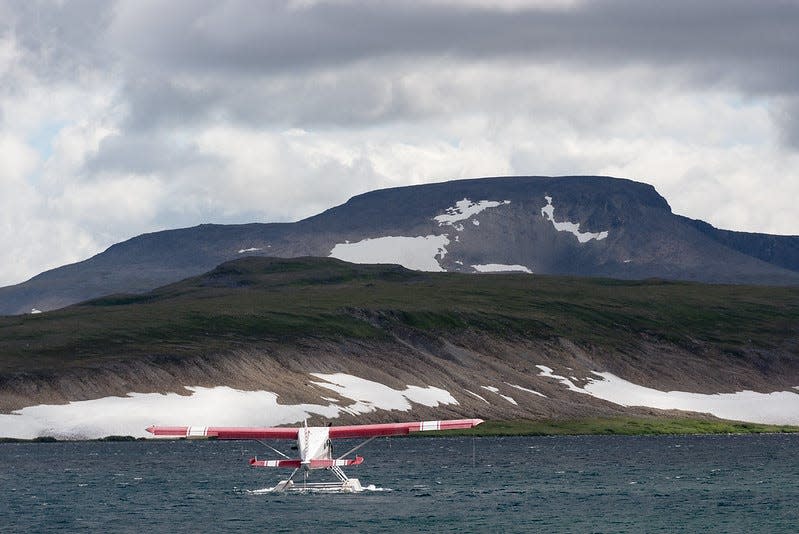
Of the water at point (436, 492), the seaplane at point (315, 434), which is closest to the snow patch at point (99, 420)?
the water at point (436, 492)

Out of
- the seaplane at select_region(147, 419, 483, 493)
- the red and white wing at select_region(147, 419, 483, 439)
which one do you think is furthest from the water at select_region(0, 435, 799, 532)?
the red and white wing at select_region(147, 419, 483, 439)

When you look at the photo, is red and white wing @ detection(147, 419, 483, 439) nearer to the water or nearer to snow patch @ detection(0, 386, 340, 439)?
the water

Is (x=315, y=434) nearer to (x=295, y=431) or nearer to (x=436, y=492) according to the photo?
(x=295, y=431)

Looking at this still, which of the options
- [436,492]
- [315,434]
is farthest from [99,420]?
[315,434]

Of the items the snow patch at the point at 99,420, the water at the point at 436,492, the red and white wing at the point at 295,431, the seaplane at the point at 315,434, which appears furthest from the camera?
the snow patch at the point at 99,420

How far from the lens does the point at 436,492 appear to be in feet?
340

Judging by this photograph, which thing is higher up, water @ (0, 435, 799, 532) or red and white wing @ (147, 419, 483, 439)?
red and white wing @ (147, 419, 483, 439)

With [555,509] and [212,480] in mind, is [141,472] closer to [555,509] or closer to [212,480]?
[212,480]

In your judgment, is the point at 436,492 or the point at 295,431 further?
the point at 436,492

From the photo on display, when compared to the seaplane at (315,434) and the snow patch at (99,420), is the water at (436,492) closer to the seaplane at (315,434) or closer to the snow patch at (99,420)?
the seaplane at (315,434)

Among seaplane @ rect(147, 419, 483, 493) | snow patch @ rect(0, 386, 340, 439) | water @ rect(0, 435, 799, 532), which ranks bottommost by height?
water @ rect(0, 435, 799, 532)

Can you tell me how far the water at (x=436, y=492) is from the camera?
8425 centimetres

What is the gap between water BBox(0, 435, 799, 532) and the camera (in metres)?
84.2

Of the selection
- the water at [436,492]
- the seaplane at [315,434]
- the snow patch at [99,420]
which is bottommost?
the water at [436,492]
